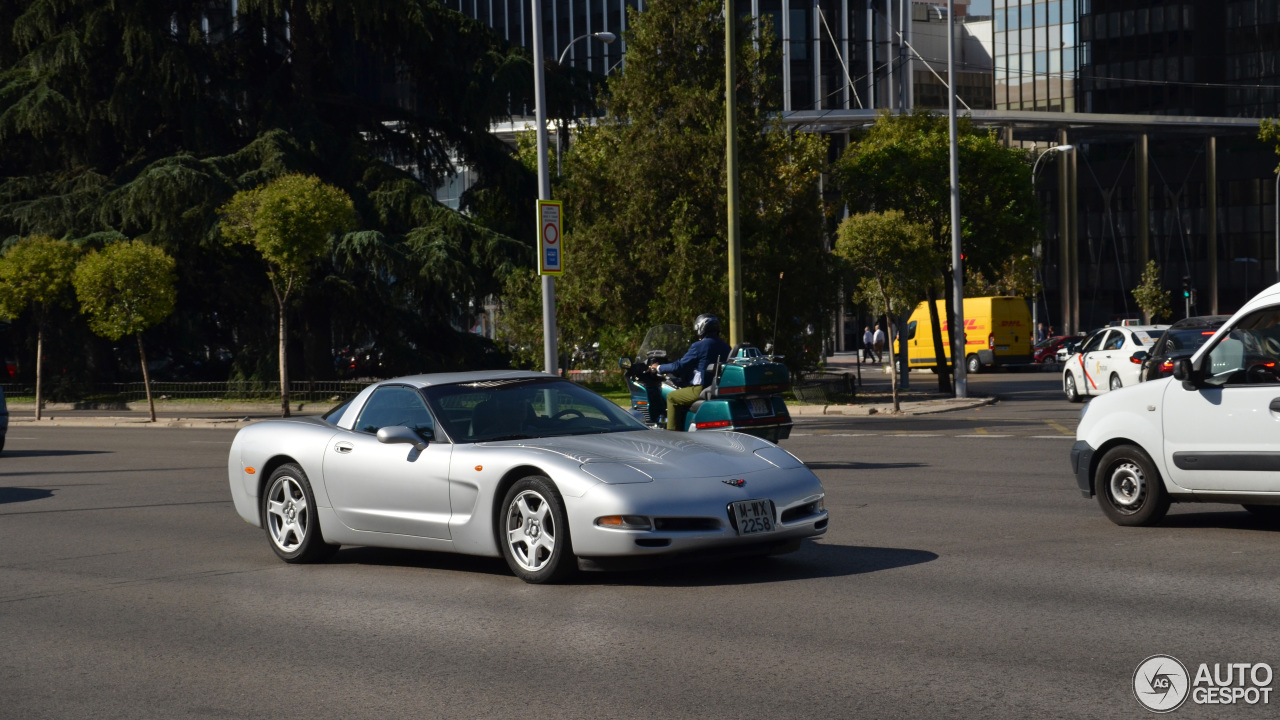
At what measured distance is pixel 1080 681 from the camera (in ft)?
18.4

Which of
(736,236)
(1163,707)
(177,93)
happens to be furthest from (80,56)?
(1163,707)

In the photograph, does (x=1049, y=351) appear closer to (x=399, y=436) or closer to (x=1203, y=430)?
(x=1203, y=430)

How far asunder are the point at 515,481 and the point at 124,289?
26347mm

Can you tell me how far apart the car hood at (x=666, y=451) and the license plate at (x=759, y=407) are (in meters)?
4.30

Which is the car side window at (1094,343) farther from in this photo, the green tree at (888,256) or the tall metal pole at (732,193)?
the tall metal pole at (732,193)

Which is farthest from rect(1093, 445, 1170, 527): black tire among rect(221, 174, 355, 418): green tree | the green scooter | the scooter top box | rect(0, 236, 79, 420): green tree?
rect(0, 236, 79, 420): green tree

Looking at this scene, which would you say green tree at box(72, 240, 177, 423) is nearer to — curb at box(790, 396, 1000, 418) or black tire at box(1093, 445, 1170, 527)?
curb at box(790, 396, 1000, 418)

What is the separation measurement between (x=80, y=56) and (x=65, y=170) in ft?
16.8

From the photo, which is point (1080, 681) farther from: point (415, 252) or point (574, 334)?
point (415, 252)

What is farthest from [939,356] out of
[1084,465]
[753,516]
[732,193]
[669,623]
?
[669,623]

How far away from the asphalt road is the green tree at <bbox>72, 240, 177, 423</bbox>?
21179 mm

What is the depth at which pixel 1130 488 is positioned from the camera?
33.8 feet

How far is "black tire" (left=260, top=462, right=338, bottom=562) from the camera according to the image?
968 cm

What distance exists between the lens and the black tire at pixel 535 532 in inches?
321
